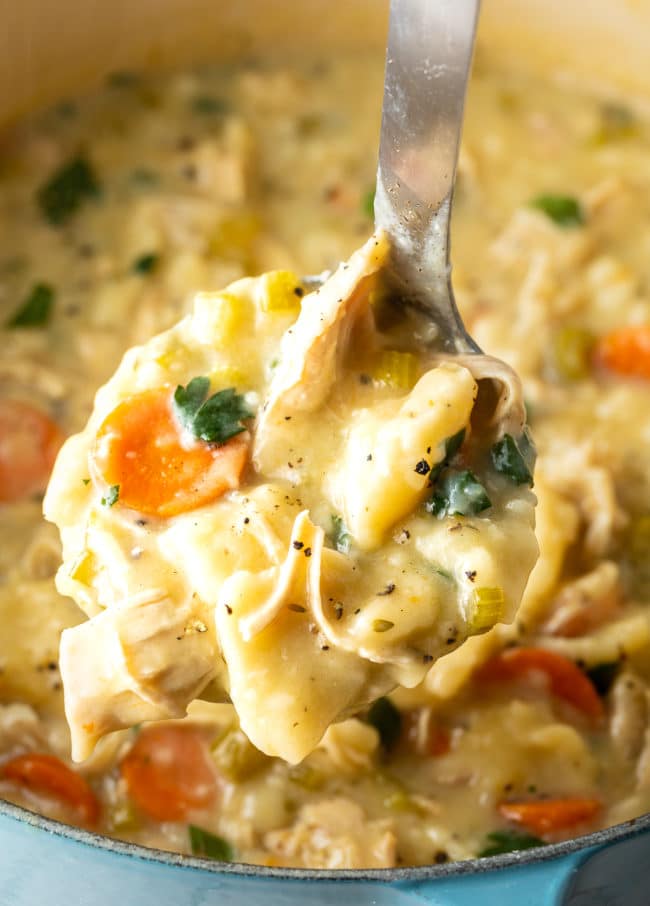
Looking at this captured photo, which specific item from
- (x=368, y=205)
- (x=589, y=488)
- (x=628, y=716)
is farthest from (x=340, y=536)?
(x=368, y=205)

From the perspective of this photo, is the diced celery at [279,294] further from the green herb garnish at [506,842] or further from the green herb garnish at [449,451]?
the green herb garnish at [506,842]

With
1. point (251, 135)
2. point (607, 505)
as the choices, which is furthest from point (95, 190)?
point (607, 505)

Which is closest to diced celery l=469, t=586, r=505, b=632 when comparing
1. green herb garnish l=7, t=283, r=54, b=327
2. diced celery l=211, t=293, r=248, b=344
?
diced celery l=211, t=293, r=248, b=344

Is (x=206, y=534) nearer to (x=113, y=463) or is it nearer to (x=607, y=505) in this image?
(x=113, y=463)

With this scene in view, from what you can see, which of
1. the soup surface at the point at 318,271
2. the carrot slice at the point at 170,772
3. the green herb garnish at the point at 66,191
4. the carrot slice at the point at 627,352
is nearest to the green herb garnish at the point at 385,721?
the soup surface at the point at 318,271

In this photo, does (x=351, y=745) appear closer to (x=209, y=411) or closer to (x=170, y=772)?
(x=170, y=772)

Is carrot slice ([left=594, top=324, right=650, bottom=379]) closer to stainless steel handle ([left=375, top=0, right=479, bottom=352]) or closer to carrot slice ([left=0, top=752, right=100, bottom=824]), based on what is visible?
stainless steel handle ([left=375, top=0, right=479, bottom=352])
